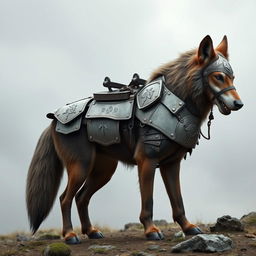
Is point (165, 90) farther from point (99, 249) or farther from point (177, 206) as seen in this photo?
point (99, 249)

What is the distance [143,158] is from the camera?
346 inches

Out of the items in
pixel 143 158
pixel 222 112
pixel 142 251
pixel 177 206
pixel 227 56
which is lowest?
pixel 142 251

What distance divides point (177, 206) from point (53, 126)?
8.70 ft

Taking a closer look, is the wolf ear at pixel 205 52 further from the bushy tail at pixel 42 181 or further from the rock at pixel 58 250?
the rock at pixel 58 250

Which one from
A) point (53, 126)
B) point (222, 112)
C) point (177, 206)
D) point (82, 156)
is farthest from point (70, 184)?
point (222, 112)

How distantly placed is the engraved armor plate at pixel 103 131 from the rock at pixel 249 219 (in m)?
3.14

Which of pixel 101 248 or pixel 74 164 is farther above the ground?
pixel 74 164

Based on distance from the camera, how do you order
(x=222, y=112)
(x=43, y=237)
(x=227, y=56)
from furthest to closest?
(x=43, y=237) → (x=227, y=56) → (x=222, y=112)

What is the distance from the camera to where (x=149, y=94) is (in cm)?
909

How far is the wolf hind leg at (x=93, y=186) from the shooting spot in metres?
10.1

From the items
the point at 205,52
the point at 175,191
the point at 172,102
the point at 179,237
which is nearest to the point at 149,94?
the point at 172,102

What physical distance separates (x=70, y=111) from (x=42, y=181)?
1345 mm

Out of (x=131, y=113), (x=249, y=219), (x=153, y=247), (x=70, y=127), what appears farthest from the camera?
(x=249, y=219)

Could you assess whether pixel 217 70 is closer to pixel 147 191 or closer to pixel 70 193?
pixel 147 191
